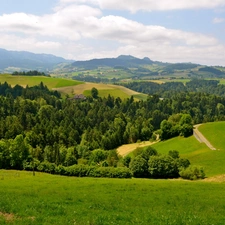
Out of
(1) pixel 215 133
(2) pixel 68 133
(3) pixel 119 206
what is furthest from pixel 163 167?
(2) pixel 68 133

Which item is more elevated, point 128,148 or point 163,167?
point 163,167

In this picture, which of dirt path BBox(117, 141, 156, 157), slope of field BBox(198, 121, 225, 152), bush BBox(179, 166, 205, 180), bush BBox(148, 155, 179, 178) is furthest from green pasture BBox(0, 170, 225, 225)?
dirt path BBox(117, 141, 156, 157)

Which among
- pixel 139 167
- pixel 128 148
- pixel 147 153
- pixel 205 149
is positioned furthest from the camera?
pixel 128 148

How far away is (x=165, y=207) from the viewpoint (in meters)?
30.2

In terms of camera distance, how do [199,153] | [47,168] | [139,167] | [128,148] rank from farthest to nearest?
[128,148] → [199,153] → [47,168] → [139,167]

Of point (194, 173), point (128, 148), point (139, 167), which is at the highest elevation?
point (194, 173)

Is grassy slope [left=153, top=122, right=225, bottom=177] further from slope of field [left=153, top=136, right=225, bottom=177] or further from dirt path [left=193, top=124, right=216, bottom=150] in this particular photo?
dirt path [left=193, top=124, right=216, bottom=150]

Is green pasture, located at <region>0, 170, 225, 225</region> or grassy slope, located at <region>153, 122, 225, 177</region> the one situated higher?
green pasture, located at <region>0, 170, 225, 225</region>

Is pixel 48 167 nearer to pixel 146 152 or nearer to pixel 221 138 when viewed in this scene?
pixel 146 152

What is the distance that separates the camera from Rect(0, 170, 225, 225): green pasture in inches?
838

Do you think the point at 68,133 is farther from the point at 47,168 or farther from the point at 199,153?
the point at 199,153

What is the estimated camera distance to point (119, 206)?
2841cm

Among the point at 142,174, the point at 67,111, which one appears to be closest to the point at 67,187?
the point at 142,174

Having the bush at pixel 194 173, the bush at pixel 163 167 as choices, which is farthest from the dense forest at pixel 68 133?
the bush at pixel 194 173
